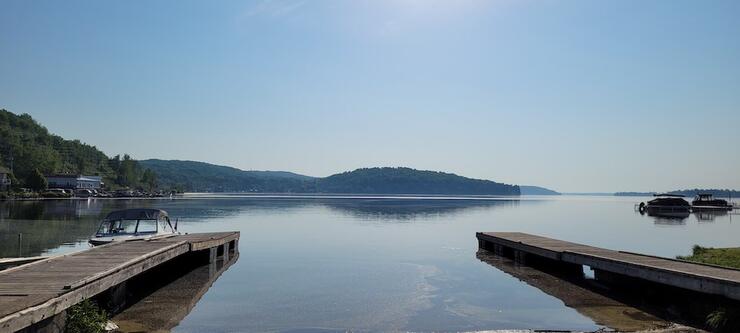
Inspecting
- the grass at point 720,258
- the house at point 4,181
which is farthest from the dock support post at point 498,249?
the house at point 4,181

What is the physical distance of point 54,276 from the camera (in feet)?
43.8

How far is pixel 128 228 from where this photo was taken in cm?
2961

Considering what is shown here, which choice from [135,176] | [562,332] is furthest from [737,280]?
[135,176]

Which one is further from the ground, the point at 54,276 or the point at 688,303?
the point at 54,276

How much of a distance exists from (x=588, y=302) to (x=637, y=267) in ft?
6.25

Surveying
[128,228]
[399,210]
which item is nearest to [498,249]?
[128,228]

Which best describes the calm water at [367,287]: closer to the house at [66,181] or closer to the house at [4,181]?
the house at [4,181]

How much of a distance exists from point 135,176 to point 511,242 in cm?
Answer: 18323

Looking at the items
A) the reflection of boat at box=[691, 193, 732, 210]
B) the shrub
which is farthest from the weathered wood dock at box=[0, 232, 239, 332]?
the reflection of boat at box=[691, 193, 732, 210]

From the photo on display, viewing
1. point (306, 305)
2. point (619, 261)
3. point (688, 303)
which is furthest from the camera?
point (619, 261)

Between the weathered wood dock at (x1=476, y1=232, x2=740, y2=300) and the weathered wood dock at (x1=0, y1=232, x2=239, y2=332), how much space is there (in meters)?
14.7

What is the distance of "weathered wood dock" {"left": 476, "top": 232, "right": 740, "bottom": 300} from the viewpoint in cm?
1412

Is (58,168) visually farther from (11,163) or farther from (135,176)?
(135,176)

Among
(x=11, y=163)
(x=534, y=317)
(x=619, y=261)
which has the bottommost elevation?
(x=534, y=317)
